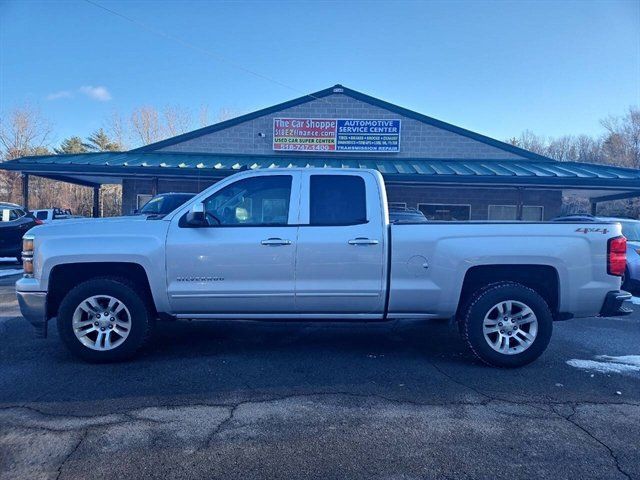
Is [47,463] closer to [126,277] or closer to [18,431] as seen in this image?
[18,431]

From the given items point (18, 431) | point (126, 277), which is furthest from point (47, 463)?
point (126, 277)

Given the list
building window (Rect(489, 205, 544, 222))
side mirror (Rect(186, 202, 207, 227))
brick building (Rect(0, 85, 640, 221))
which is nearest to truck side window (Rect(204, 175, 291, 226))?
side mirror (Rect(186, 202, 207, 227))

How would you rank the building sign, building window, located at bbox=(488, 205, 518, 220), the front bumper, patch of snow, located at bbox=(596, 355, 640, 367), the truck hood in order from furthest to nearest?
the building sign, building window, located at bbox=(488, 205, 518, 220), patch of snow, located at bbox=(596, 355, 640, 367), the truck hood, the front bumper

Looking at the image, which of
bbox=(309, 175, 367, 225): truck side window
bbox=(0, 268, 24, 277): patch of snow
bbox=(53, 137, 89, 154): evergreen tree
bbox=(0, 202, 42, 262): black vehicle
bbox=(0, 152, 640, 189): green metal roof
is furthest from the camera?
bbox=(53, 137, 89, 154): evergreen tree

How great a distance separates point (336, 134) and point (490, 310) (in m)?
13.8

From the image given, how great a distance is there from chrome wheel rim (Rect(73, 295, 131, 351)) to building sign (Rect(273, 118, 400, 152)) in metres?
13.7

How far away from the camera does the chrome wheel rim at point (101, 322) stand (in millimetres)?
4500

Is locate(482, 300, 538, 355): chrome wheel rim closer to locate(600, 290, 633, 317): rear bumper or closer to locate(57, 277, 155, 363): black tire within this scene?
locate(600, 290, 633, 317): rear bumper

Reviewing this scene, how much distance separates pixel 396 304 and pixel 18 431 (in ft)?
11.1

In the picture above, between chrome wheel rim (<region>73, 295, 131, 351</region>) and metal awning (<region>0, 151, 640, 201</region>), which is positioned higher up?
metal awning (<region>0, 151, 640, 201</region>)

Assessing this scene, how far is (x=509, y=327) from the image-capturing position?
456 centimetres

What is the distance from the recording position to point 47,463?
277 cm

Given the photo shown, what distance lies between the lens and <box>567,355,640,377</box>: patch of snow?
4656 mm

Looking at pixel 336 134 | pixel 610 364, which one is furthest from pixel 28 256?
pixel 336 134
